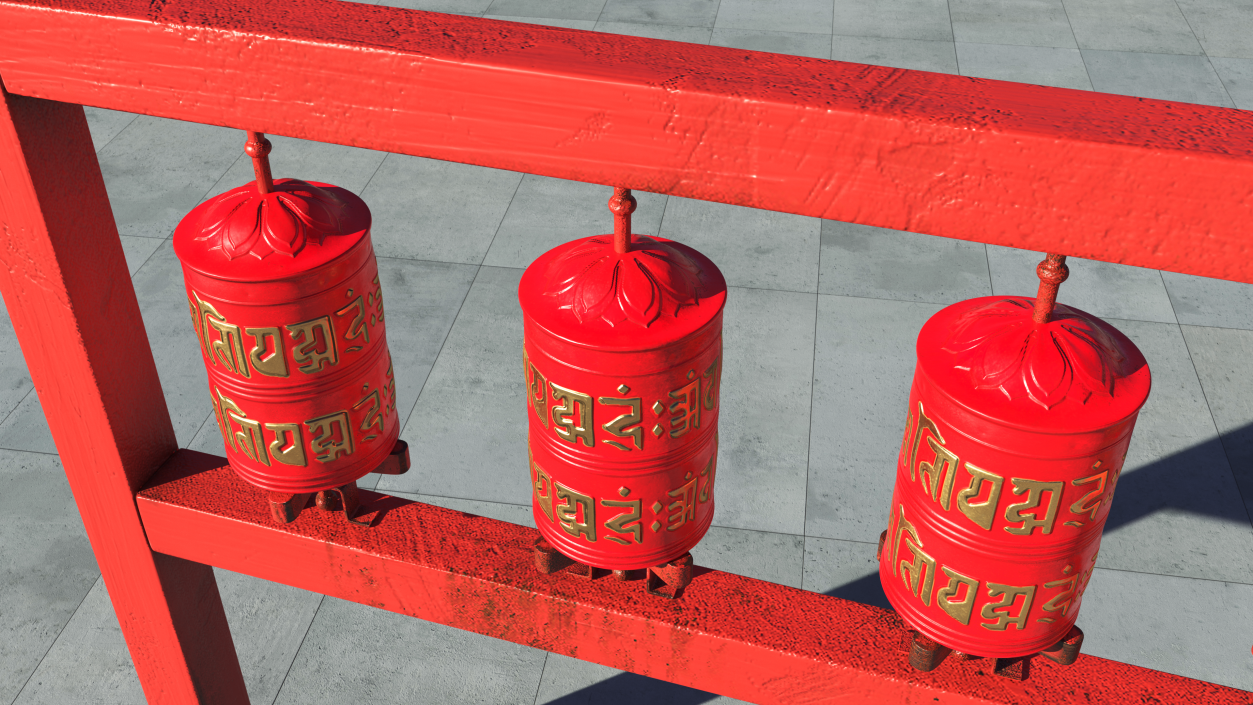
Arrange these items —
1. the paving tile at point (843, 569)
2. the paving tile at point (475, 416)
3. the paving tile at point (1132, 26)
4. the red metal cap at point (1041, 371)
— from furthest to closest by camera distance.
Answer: the paving tile at point (1132, 26) → the paving tile at point (475, 416) → the paving tile at point (843, 569) → the red metal cap at point (1041, 371)

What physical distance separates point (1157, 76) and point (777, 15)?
2760 millimetres

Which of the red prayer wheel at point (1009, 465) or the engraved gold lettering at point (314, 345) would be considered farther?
the engraved gold lettering at point (314, 345)

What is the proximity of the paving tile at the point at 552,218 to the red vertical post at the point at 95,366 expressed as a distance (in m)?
3.54

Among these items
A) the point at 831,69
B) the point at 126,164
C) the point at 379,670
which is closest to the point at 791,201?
the point at 831,69

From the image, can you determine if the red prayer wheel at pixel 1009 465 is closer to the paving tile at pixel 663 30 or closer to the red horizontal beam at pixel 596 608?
the red horizontal beam at pixel 596 608

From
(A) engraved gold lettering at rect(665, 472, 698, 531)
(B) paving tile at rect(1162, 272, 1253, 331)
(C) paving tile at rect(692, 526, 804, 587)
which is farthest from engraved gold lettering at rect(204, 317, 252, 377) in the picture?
(B) paving tile at rect(1162, 272, 1253, 331)

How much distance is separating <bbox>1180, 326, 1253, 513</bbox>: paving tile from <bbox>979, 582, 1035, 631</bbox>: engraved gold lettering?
334 cm

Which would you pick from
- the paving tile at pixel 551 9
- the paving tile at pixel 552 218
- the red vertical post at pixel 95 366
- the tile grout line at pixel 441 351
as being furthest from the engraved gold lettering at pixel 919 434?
the paving tile at pixel 551 9

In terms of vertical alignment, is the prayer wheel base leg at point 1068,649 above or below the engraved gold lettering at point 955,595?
below

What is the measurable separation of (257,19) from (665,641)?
1.13 meters

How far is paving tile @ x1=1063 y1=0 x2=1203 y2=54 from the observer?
24.7ft

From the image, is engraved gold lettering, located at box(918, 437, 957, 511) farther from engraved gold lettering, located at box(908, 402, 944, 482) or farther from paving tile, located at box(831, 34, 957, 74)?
paving tile, located at box(831, 34, 957, 74)

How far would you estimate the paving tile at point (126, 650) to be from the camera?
3598 mm

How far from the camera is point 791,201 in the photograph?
120cm
